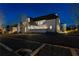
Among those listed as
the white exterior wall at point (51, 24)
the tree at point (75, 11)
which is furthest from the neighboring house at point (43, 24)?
the tree at point (75, 11)

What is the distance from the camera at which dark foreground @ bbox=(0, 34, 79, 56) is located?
5.34 feet

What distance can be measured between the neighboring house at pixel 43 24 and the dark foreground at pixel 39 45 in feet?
0.21

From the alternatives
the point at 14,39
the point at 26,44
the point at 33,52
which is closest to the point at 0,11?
the point at 14,39

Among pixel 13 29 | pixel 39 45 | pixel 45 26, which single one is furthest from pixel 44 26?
pixel 13 29

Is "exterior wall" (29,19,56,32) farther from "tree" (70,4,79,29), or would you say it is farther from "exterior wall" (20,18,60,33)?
"tree" (70,4,79,29)

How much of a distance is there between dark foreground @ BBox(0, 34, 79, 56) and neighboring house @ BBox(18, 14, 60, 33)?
0.21ft

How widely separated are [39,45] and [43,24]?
0.23m

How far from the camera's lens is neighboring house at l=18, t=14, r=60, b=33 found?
1.66 m

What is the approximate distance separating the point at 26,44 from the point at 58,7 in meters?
0.51

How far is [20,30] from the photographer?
5.43 feet

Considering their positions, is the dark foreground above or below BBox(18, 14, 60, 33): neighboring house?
below

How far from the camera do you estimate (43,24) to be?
167cm

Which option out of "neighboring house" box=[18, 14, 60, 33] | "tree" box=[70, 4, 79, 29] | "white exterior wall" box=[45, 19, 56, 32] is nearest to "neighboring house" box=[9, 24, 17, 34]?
"neighboring house" box=[18, 14, 60, 33]

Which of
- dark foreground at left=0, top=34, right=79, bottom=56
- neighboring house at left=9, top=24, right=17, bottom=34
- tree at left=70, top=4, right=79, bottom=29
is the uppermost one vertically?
tree at left=70, top=4, right=79, bottom=29
